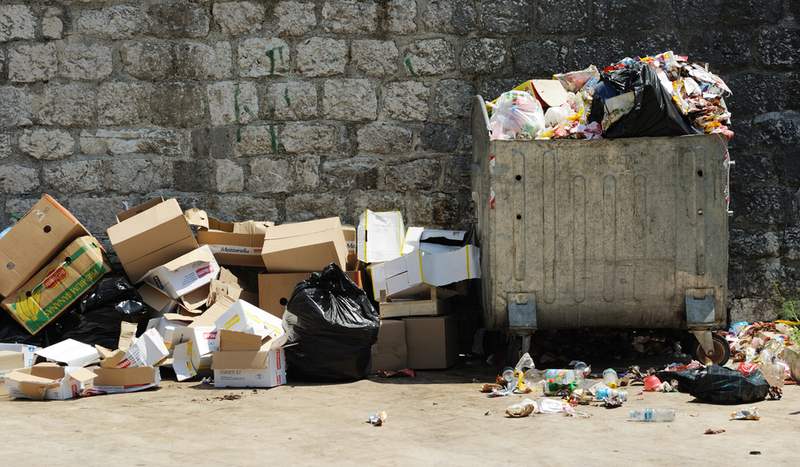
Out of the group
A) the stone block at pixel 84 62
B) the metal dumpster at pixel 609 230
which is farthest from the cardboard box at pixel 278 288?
the stone block at pixel 84 62

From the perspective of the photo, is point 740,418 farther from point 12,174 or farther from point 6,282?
point 12,174

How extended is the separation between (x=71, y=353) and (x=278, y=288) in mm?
1231

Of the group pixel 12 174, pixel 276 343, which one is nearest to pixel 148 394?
pixel 276 343

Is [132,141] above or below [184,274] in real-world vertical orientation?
above

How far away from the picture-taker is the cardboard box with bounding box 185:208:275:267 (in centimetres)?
452

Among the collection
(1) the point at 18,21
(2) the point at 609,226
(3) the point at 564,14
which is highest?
(1) the point at 18,21

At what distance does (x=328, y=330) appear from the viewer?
366cm

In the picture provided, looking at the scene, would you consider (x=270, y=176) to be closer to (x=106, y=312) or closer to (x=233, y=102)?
(x=233, y=102)

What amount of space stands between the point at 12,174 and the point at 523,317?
3737 millimetres

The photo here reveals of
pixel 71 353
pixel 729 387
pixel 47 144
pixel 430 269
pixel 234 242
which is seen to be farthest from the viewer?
pixel 47 144

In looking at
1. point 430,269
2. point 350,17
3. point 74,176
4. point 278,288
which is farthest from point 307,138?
point 74,176

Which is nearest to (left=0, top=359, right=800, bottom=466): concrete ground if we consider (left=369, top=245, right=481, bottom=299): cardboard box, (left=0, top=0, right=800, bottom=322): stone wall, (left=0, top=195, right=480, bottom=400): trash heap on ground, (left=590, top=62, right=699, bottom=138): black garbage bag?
(left=0, top=195, right=480, bottom=400): trash heap on ground

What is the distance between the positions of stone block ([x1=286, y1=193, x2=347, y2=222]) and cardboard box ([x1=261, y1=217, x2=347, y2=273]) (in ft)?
1.61

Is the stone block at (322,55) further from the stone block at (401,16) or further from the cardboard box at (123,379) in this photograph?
the cardboard box at (123,379)
